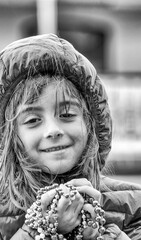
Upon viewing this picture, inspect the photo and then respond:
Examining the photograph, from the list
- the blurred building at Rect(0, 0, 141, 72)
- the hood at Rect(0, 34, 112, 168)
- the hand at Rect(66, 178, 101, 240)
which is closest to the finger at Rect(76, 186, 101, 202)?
the hand at Rect(66, 178, 101, 240)

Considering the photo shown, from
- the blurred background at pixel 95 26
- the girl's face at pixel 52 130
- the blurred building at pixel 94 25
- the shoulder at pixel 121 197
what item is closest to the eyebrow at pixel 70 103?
the girl's face at pixel 52 130

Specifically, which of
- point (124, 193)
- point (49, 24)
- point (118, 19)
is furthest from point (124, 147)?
point (124, 193)

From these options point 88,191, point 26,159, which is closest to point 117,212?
point 88,191

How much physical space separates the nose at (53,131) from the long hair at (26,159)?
0.39 feet

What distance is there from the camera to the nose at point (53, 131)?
1.75m

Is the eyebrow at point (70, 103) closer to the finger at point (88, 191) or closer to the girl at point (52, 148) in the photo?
the girl at point (52, 148)

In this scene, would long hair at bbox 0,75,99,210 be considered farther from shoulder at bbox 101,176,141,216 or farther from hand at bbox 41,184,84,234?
hand at bbox 41,184,84,234

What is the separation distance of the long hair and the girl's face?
29 mm

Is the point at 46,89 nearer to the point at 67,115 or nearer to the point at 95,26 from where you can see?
the point at 67,115

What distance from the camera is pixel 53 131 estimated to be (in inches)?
68.8

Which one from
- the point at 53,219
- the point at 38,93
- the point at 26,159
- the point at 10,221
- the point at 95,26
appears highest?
the point at 38,93

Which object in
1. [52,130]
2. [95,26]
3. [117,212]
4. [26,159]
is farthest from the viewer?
[95,26]

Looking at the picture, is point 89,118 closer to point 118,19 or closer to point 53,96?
point 53,96

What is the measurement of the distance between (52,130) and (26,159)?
0.62ft
